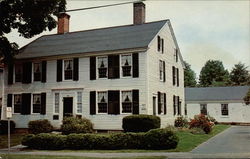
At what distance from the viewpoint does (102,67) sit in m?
24.9

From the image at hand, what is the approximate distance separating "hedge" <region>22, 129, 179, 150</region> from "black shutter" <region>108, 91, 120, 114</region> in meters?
5.39

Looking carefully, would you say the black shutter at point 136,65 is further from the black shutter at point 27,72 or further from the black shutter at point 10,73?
the black shutter at point 10,73

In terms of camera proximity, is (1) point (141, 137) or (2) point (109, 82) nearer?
(1) point (141, 137)

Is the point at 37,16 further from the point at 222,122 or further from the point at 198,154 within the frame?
the point at 222,122

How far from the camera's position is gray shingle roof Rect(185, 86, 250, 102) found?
43500 millimetres

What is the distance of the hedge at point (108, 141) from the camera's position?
56.8 feet

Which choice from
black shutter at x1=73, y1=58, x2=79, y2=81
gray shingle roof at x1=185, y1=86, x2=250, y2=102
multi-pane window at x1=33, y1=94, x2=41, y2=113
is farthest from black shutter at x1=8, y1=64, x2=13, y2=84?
gray shingle roof at x1=185, y1=86, x2=250, y2=102

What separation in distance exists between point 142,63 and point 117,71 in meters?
2.00

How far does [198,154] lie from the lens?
15.3 m

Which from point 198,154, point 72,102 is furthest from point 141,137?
point 72,102

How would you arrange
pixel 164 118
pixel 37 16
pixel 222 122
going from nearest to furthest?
pixel 37 16 → pixel 164 118 → pixel 222 122

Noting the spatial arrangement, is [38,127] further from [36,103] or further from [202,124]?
[202,124]

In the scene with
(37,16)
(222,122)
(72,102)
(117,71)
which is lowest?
(222,122)

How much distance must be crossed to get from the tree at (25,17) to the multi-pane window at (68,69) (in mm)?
3340
